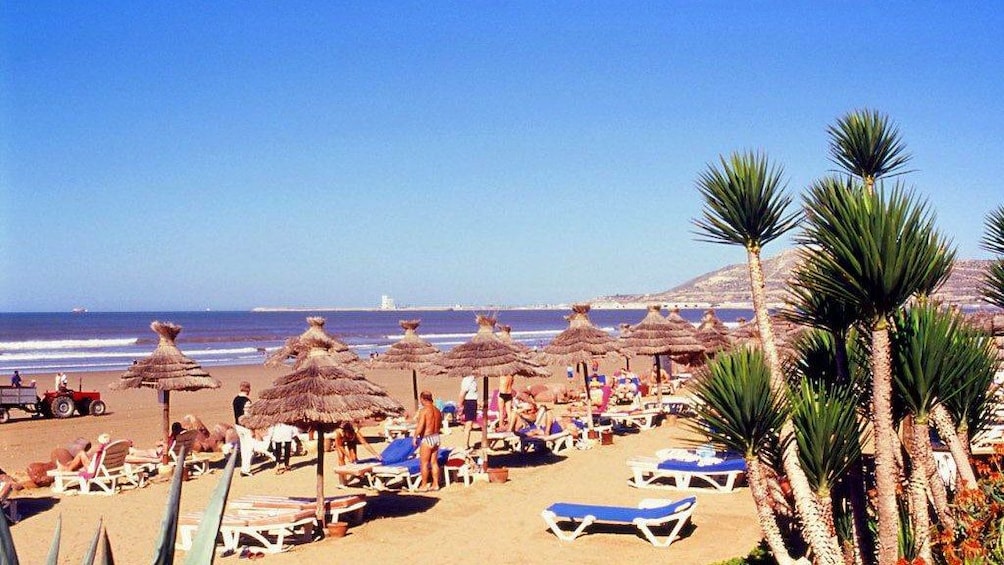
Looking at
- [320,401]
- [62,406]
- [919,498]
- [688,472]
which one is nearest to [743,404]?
[919,498]

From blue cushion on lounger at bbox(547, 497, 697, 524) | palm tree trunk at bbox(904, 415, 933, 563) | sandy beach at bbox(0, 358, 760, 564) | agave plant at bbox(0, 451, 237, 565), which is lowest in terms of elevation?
sandy beach at bbox(0, 358, 760, 564)

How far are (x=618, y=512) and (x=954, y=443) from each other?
3.59 meters

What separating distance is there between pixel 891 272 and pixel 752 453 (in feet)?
4.25

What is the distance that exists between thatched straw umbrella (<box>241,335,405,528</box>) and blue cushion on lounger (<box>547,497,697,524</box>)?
2.15 m

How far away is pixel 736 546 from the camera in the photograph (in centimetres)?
794

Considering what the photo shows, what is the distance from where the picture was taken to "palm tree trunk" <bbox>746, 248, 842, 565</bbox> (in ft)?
15.2

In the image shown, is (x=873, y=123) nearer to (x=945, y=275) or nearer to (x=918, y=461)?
(x=945, y=275)

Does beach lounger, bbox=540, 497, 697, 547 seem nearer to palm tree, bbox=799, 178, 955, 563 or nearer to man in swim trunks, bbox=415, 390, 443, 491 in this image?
man in swim trunks, bbox=415, 390, 443, 491

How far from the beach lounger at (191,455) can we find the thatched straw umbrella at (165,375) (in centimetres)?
26

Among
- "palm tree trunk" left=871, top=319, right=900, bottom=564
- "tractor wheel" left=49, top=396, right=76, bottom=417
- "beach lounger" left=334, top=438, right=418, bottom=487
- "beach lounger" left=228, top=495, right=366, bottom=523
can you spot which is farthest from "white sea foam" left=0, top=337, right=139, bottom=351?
"palm tree trunk" left=871, top=319, right=900, bottom=564

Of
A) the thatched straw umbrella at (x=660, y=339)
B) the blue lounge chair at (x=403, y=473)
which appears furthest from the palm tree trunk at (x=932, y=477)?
the thatched straw umbrella at (x=660, y=339)

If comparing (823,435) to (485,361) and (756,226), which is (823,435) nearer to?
(756,226)

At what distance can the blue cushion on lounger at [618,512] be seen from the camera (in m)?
8.20

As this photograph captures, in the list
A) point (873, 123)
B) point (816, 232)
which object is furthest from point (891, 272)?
point (873, 123)
